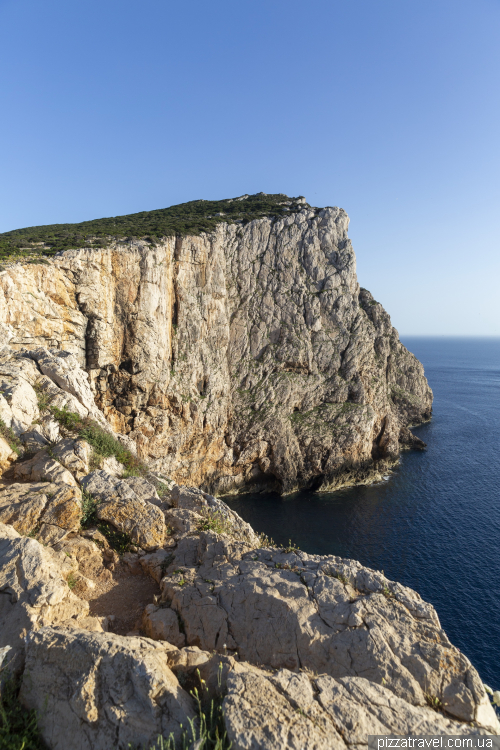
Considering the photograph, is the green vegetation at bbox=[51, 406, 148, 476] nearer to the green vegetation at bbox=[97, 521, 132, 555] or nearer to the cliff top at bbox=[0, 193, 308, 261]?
the green vegetation at bbox=[97, 521, 132, 555]

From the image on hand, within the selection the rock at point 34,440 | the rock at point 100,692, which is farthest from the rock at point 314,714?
the rock at point 34,440

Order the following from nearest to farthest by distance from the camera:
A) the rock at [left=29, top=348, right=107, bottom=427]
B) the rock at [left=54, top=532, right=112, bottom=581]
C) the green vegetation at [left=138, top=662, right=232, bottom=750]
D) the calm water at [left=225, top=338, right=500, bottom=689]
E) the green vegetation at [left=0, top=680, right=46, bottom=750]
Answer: the green vegetation at [left=138, top=662, right=232, bottom=750]
the green vegetation at [left=0, top=680, right=46, bottom=750]
the rock at [left=54, top=532, right=112, bottom=581]
the rock at [left=29, top=348, right=107, bottom=427]
the calm water at [left=225, top=338, right=500, bottom=689]

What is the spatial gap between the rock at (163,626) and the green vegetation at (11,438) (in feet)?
29.1

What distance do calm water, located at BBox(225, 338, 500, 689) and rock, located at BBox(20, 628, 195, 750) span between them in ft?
87.8

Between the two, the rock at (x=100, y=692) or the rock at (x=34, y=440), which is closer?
the rock at (x=100, y=692)

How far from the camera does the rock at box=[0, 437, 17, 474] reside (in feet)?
44.6

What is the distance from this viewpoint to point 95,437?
1714 cm

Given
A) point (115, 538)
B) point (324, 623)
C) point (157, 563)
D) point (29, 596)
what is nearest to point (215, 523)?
point (157, 563)

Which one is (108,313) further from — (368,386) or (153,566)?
(368,386)

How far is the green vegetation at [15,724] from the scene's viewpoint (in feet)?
18.9

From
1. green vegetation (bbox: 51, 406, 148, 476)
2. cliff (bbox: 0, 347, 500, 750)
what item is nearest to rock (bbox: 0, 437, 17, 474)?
cliff (bbox: 0, 347, 500, 750)

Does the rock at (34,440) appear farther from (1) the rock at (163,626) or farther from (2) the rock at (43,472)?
(1) the rock at (163,626)

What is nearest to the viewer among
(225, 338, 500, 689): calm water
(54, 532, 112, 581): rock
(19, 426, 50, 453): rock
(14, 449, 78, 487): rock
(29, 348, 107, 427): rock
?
(54, 532, 112, 581): rock

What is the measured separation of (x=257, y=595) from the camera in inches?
363
